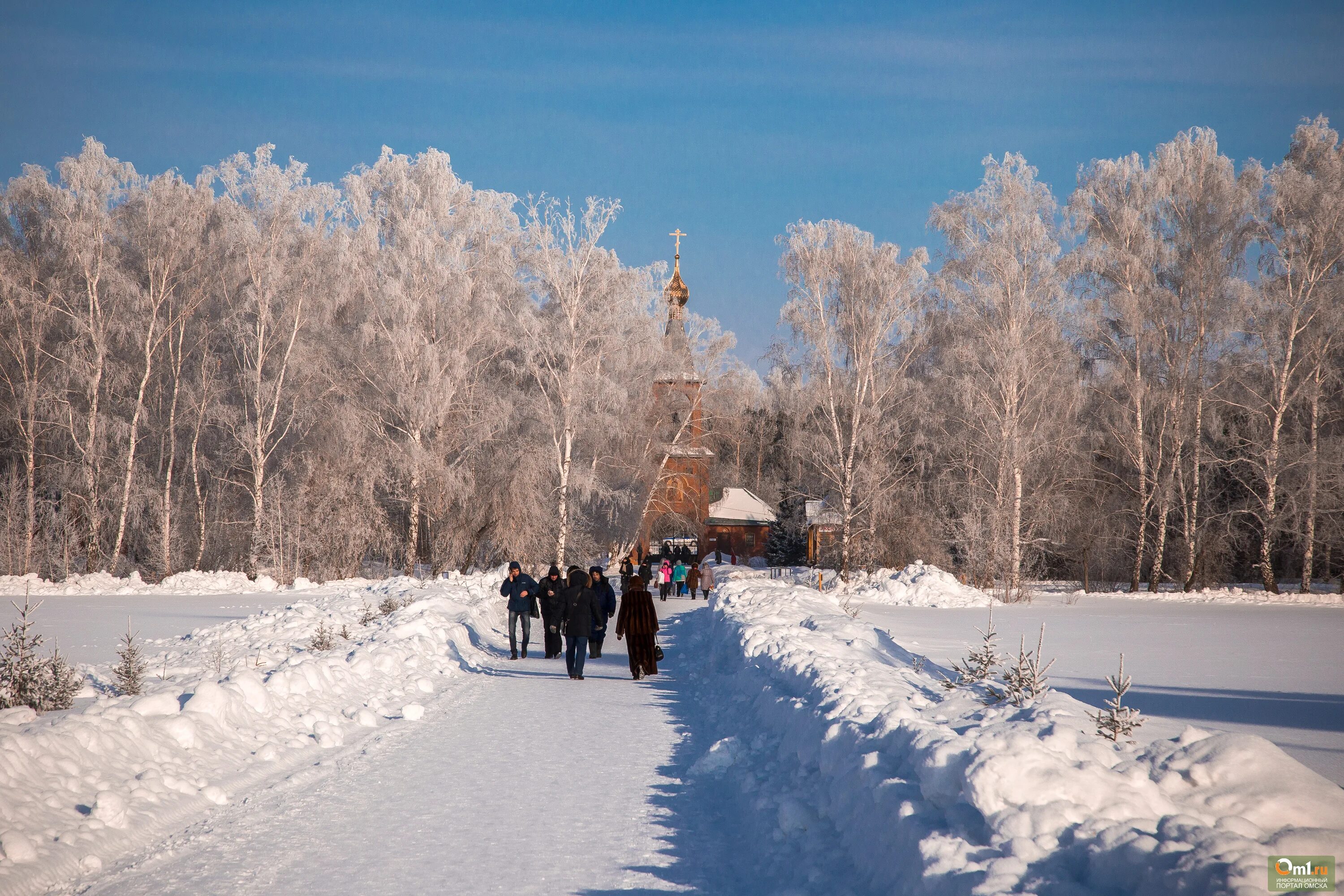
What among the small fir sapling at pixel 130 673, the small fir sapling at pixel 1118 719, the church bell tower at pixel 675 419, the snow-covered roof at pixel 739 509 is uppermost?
the church bell tower at pixel 675 419

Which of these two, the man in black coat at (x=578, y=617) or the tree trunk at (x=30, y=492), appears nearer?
the man in black coat at (x=578, y=617)

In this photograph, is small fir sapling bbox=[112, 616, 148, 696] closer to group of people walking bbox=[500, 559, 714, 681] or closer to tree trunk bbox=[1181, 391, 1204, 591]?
group of people walking bbox=[500, 559, 714, 681]

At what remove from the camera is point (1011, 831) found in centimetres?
445

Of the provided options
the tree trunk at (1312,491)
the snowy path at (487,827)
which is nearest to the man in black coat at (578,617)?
the snowy path at (487,827)

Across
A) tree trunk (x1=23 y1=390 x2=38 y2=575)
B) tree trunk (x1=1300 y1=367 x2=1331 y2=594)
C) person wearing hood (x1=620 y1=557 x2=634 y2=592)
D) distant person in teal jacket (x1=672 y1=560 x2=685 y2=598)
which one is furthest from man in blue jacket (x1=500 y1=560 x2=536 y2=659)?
tree trunk (x1=1300 y1=367 x2=1331 y2=594)

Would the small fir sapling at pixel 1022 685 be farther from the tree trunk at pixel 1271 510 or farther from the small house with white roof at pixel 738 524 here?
the small house with white roof at pixel 738 524

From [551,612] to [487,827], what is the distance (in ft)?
30.6

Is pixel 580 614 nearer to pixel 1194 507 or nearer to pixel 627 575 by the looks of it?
pixel 627 575

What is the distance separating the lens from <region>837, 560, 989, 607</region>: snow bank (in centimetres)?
2973

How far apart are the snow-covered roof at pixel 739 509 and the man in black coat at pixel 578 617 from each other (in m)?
50.7

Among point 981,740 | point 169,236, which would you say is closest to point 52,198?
point 169,236

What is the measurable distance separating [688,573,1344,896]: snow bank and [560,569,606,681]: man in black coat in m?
6.06

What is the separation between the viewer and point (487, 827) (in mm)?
6191

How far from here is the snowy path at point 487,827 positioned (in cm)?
518
